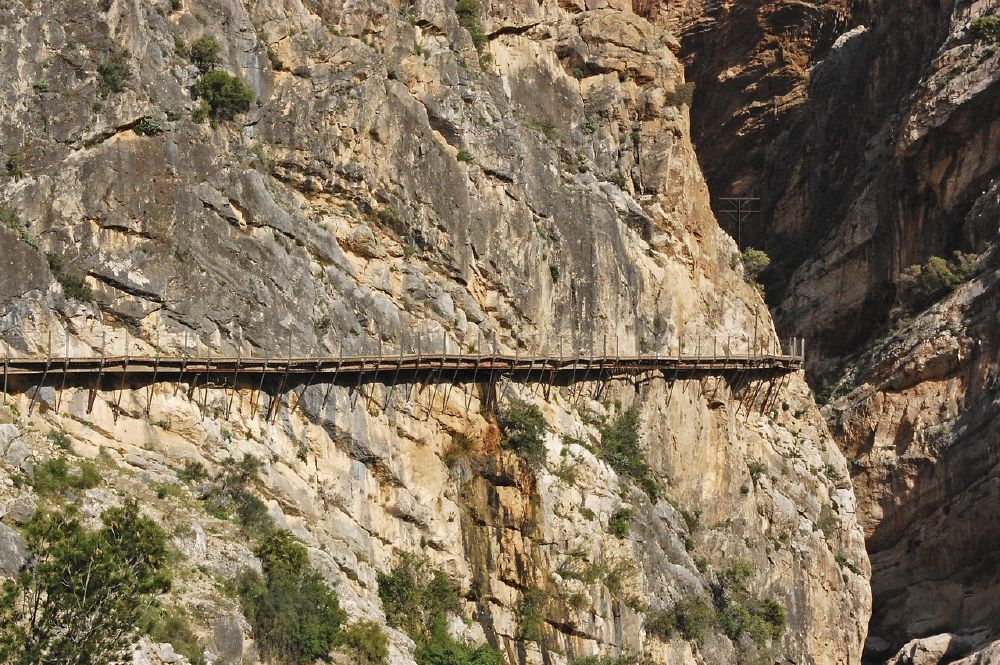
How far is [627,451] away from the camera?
5803 cm

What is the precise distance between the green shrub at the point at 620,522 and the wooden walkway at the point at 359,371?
4.83 metres

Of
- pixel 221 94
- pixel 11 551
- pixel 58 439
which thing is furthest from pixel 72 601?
pixel 221 94

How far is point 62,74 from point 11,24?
2.01 metres

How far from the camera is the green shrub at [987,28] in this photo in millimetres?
74062

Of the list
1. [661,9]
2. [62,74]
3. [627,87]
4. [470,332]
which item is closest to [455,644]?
[470,332]

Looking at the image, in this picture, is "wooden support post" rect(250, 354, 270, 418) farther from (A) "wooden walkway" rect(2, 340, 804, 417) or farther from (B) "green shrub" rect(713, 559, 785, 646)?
(B) "green shrub" rect(713, 559, 785, 646)

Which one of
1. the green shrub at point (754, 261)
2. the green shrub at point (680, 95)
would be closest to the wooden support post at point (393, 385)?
the green shrub at point (680, 95)

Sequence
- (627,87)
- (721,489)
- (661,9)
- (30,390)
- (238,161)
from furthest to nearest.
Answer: (661,9)
(627,87)
(721,489)
(238,161)
(30,390)

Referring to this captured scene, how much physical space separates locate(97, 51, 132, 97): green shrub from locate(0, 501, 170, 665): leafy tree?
18151mm

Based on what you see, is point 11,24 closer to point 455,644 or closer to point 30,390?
point 30,390

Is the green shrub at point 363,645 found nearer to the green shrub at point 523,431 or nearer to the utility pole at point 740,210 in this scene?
the green shrub at point 523,431

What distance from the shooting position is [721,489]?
6062cm

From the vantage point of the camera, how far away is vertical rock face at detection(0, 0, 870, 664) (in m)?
49.1

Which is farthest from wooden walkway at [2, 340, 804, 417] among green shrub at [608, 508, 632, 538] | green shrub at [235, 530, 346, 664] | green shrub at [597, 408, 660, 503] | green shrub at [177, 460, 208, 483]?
green shrub at [235, 530, 346, 664]
